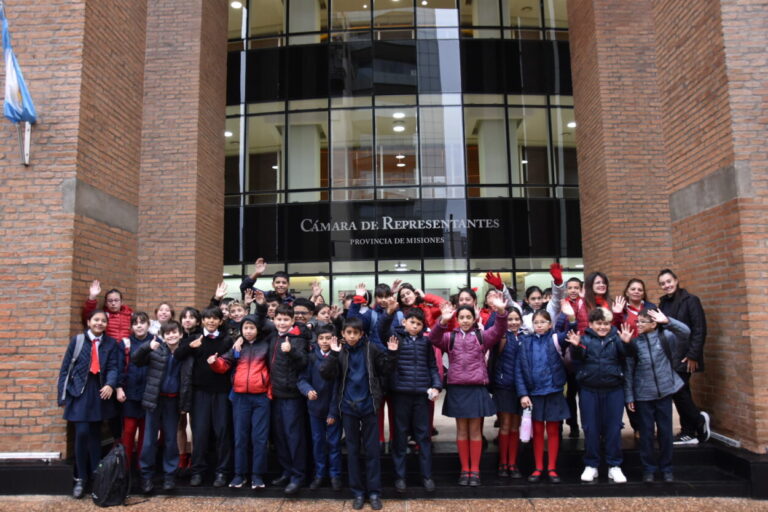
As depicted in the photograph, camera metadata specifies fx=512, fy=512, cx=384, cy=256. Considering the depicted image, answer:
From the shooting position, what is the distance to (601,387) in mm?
5867

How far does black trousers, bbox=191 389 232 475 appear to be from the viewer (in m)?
6.16

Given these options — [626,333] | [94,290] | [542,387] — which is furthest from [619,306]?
[94,290]

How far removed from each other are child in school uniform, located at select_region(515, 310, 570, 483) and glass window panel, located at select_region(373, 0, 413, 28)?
499 inches

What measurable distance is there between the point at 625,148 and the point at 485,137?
5.10m

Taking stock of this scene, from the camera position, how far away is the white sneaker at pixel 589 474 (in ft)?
19.1

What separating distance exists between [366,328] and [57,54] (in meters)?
5.38

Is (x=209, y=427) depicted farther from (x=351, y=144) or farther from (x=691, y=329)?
(x=351, y=144)

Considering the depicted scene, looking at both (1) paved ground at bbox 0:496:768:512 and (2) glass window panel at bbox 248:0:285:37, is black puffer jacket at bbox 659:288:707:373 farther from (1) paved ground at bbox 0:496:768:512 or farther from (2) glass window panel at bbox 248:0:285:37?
(2) glass window panel at bbox 248:0:285:37

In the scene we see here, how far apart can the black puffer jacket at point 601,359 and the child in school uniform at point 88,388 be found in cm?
552

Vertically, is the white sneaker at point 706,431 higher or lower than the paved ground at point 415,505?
higher

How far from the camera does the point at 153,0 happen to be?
12.1 meters

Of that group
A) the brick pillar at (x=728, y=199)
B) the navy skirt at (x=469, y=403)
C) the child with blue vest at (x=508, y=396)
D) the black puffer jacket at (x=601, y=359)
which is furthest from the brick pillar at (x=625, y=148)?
the navy skirt at (x=469, y=403)

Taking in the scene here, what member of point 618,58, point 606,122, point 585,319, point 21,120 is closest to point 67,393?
point 21,120

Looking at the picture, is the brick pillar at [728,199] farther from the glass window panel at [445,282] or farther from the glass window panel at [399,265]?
the glass window panel at [399,265]
